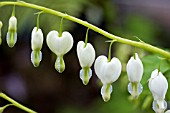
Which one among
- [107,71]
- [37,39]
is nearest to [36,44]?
[37,39]

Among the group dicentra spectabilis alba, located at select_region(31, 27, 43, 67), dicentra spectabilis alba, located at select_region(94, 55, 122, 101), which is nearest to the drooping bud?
dicentra spectabilis alba, located at select_region(94, 55, 122, 101)

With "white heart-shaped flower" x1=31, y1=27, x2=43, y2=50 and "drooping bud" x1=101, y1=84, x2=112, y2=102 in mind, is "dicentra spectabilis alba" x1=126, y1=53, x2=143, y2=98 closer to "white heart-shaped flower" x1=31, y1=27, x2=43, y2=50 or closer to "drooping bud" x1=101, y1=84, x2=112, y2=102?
"drooping bud" x1=101, y1=84, x2=112, y2=102

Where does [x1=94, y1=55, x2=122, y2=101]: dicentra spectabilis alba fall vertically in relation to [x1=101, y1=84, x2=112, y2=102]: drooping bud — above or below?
above

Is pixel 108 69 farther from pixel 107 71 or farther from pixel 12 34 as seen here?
pixel 12 34

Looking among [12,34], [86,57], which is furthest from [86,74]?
[12,34]

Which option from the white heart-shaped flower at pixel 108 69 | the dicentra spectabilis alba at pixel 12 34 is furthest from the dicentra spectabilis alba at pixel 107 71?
the dicentra spectabilis alba at pixel 12 34

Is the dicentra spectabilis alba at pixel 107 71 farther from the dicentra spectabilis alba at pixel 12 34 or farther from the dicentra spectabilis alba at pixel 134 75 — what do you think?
the dicentra spectabilis alba at pixel 12 34

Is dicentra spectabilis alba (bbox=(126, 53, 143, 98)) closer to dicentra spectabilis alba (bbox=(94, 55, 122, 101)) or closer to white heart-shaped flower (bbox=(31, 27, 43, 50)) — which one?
dicentra spectabilis alba (bbox=(94, 55, 122, 101))

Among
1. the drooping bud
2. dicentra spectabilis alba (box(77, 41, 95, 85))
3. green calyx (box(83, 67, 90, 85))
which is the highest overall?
dicentra spectabilis alba (box(77, 41, 95, 85))

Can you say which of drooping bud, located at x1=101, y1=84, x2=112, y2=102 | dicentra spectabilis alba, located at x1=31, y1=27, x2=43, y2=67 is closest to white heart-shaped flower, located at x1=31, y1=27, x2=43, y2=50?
dicentra spectabilis alba, located at x1=31, y1=27, x2=43, y2=67
